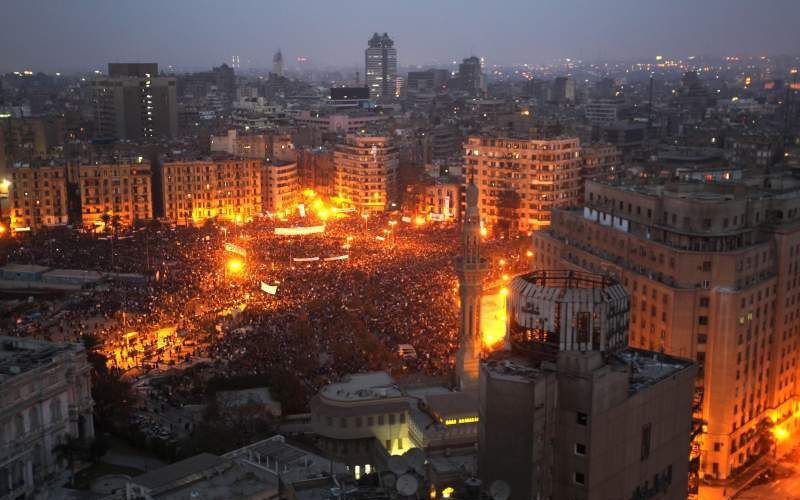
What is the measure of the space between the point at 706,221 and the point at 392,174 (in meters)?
57.9

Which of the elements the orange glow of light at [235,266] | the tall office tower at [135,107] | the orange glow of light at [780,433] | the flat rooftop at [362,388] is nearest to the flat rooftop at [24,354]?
the flat rooftop at [362,388]

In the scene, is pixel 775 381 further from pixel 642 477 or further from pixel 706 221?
pixel 642 477

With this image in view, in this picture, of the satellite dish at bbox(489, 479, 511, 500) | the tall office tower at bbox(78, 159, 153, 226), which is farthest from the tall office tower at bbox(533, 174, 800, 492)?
the tall office tower at bbox(78, 159, 153, 226)

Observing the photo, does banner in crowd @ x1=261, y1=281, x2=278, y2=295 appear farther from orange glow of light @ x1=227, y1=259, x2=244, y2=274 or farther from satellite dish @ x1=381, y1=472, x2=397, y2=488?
satellite dish @ x1=381, y1=472, x2=397, y2=488

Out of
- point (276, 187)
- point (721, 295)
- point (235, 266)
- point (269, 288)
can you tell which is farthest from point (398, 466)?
→ point (276, 187)

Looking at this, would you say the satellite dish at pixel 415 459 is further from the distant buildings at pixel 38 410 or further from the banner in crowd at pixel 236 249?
the banner in crowd at pixel 236 249

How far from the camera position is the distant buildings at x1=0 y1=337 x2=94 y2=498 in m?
28.9

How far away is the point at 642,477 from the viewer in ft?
69.1

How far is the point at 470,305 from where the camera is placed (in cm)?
3853

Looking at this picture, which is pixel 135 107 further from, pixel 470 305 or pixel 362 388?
pixel 362 388

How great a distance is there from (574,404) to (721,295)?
1607 cm

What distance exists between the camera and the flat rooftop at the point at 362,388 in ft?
105

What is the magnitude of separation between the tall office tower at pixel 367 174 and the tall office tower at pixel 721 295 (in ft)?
168

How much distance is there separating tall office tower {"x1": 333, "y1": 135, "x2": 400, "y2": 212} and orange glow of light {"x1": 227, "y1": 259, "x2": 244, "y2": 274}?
96.3ft
